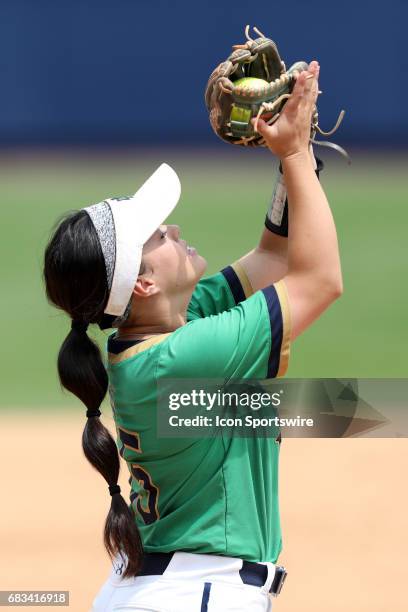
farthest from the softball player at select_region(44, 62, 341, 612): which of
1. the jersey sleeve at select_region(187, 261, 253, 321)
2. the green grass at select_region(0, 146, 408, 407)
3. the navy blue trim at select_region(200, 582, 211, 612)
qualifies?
the green grass at select_region(0, 146, 408, 407)

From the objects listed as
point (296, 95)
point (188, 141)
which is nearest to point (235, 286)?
point (296, 95)

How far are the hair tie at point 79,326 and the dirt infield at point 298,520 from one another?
1.86 meters

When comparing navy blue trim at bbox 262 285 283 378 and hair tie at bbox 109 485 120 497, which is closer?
navy blue trim at bbox 262 285 283 378

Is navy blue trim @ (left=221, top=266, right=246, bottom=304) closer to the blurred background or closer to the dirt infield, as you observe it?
the dirt infield

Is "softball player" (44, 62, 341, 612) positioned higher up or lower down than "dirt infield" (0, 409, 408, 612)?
higher up

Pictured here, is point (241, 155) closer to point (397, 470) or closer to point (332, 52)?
point (332, 52)

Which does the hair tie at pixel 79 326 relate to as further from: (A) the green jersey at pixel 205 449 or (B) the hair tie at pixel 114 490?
(B) the hair tie at pixel 114 490

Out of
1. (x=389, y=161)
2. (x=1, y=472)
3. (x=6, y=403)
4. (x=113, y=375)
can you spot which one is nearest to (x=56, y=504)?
(x=1, y=472)

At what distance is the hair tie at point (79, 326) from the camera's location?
6.98ft

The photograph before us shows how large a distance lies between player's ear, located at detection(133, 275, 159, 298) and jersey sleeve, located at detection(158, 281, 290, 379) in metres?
0.14

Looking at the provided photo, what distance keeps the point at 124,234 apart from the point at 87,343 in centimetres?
24

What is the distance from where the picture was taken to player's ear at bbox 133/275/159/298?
2.09 meters

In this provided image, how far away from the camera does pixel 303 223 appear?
1.98m

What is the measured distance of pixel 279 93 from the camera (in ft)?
6.75
